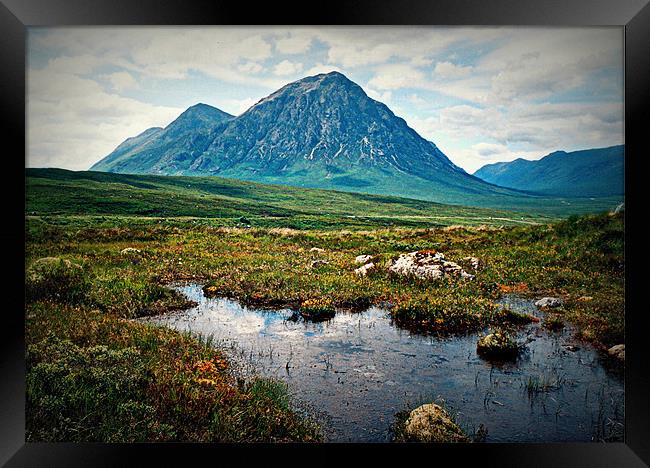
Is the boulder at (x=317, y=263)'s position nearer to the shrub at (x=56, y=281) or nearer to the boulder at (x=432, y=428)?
the boulder at (x=432, y=428)

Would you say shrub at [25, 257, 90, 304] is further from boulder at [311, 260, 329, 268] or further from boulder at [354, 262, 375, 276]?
boulder at [354, 262, 375, 276]

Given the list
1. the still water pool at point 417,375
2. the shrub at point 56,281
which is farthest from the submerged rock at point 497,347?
the shrub at point 56,281

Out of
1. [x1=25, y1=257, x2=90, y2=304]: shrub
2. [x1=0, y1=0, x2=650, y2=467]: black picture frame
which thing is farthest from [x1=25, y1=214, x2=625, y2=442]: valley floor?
[x1=0, y1=0, x2=650, y2=467]: black picture frame

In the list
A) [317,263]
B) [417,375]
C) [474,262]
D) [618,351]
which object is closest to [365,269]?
[317,263]

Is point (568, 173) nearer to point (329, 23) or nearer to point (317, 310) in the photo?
point (329, 23)

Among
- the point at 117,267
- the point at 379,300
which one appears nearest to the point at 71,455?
the point at 117,267
